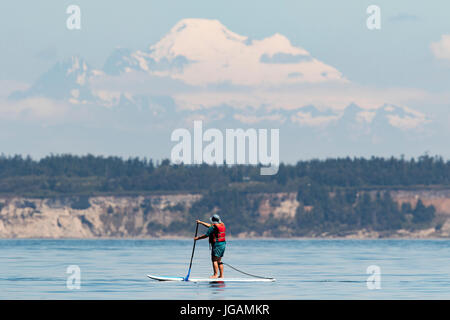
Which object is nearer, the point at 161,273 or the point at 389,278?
the point at 389,278

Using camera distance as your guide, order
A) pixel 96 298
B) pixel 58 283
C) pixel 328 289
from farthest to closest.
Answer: pixel 58 283, pixel 328 289, pixel 96 298

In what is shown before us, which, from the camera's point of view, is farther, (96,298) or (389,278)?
(389,278)

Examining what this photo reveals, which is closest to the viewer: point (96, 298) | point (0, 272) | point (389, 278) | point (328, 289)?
point (96, 298)

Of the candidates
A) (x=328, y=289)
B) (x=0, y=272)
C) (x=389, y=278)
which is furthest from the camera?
(x=0, y=272)

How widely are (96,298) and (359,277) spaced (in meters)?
17.9

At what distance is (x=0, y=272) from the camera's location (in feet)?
193
